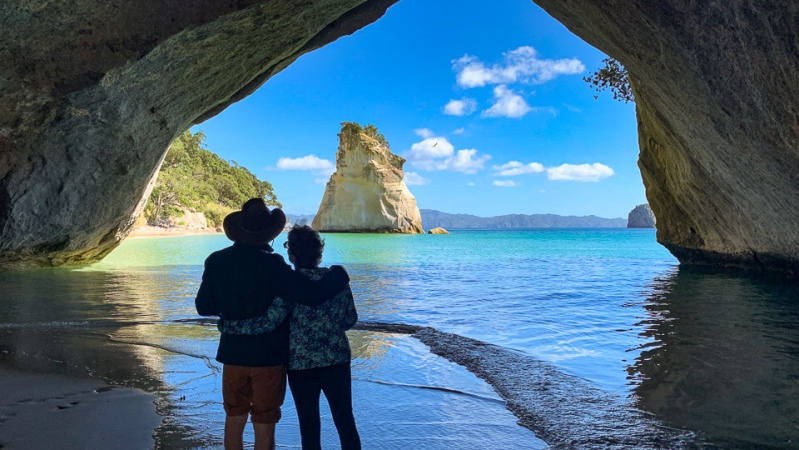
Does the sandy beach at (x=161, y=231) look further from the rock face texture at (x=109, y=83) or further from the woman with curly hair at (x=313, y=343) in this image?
the woman with curly hair at (x=313, y=343)

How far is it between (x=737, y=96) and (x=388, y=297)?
8297mm

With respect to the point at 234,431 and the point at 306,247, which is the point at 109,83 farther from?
the point at 234,431

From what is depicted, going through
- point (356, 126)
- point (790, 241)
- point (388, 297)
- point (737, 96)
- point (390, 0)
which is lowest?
point (388, 297)

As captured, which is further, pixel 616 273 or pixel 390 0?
pixel 616 273

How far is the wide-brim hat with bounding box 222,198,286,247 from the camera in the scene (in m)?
3.09

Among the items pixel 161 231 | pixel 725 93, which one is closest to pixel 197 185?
pixel 161 231

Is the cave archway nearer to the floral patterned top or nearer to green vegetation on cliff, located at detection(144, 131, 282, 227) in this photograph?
the floral patterned top

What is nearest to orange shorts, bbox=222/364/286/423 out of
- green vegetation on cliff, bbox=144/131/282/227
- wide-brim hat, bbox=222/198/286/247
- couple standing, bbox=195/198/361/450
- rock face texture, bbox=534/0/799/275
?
couple standing, bbox=195/198/361/450

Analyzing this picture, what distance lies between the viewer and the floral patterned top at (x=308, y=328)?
305 centimetres

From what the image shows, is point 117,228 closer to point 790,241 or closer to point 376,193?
point 790,241

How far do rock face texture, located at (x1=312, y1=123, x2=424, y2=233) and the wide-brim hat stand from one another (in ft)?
247

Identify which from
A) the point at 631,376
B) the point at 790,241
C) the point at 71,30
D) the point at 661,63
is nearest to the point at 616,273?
the point at 790,241

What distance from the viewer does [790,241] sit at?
40.3ft

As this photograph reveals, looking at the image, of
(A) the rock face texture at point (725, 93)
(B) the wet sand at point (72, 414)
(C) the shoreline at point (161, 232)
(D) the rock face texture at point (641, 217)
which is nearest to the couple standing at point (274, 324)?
(B) the wet sand at point (72, 414)
